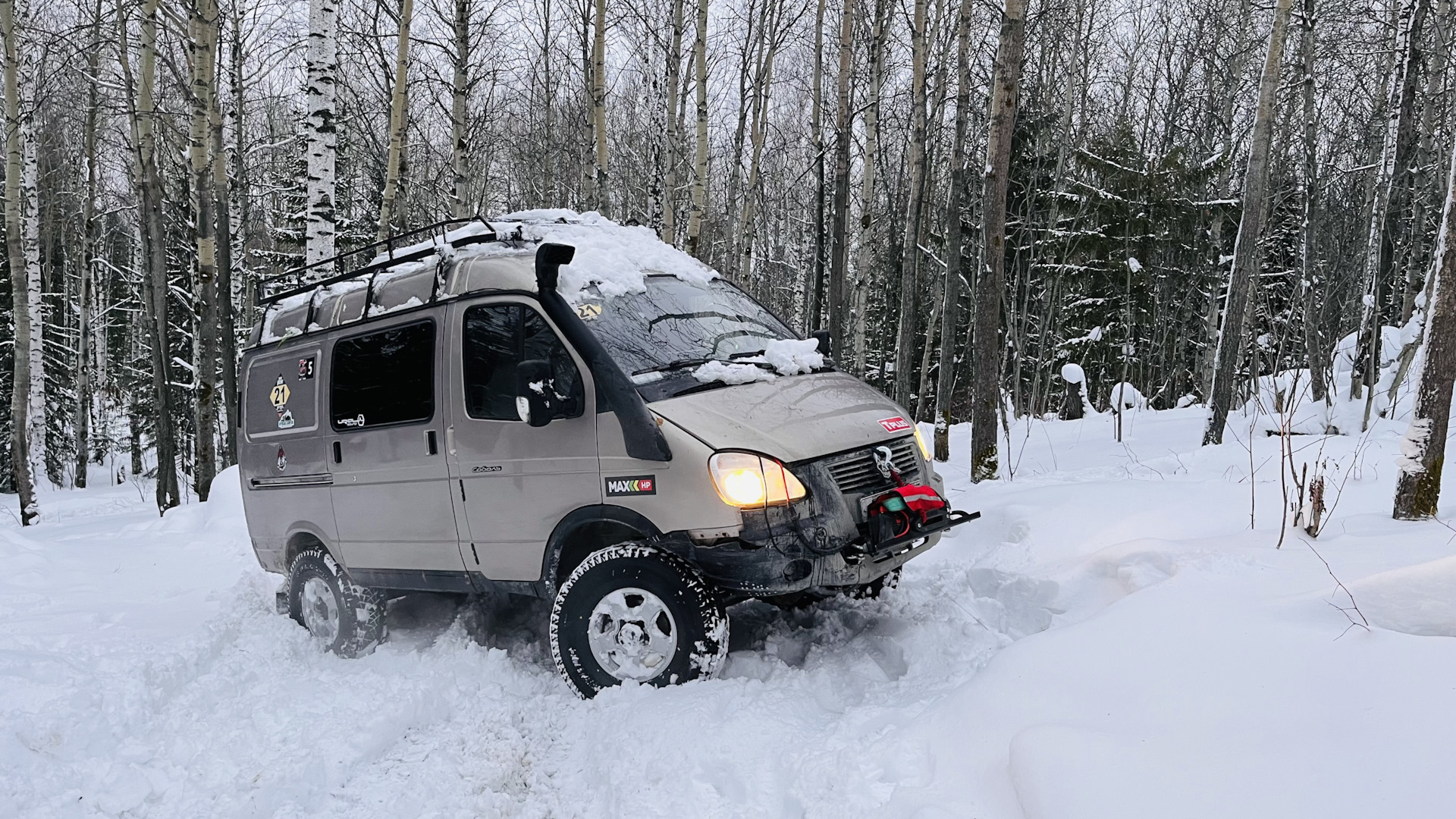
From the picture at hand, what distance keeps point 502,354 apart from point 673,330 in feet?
3.04

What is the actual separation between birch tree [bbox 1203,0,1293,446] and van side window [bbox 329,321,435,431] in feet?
29.9

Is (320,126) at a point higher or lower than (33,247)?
higher

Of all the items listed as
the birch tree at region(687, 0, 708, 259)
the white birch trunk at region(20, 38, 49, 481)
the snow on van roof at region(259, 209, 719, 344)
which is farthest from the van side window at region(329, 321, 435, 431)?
the white birch trunk at region(20, 38, 49, 481)

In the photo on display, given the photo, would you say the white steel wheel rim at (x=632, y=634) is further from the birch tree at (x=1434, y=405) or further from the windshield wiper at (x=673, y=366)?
the birch tree at (x=1434, y=405)

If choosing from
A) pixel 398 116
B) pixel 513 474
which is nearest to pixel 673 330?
A: pixel 513 474

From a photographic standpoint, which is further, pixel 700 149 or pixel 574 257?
pixel 700 149

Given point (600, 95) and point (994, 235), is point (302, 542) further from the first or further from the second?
point (600, 95)

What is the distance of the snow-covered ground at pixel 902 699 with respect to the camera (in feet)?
8.01

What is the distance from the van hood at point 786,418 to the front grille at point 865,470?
5cm

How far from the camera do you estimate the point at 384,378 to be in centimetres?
485

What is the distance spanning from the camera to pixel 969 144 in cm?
2364

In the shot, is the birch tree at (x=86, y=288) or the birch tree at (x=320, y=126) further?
the birch tree at (x=86, y=288)

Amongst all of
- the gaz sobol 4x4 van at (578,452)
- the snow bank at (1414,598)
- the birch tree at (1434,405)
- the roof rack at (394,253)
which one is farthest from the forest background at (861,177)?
the roof rack at (394,253)

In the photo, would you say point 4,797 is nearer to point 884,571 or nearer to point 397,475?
point 397,475
